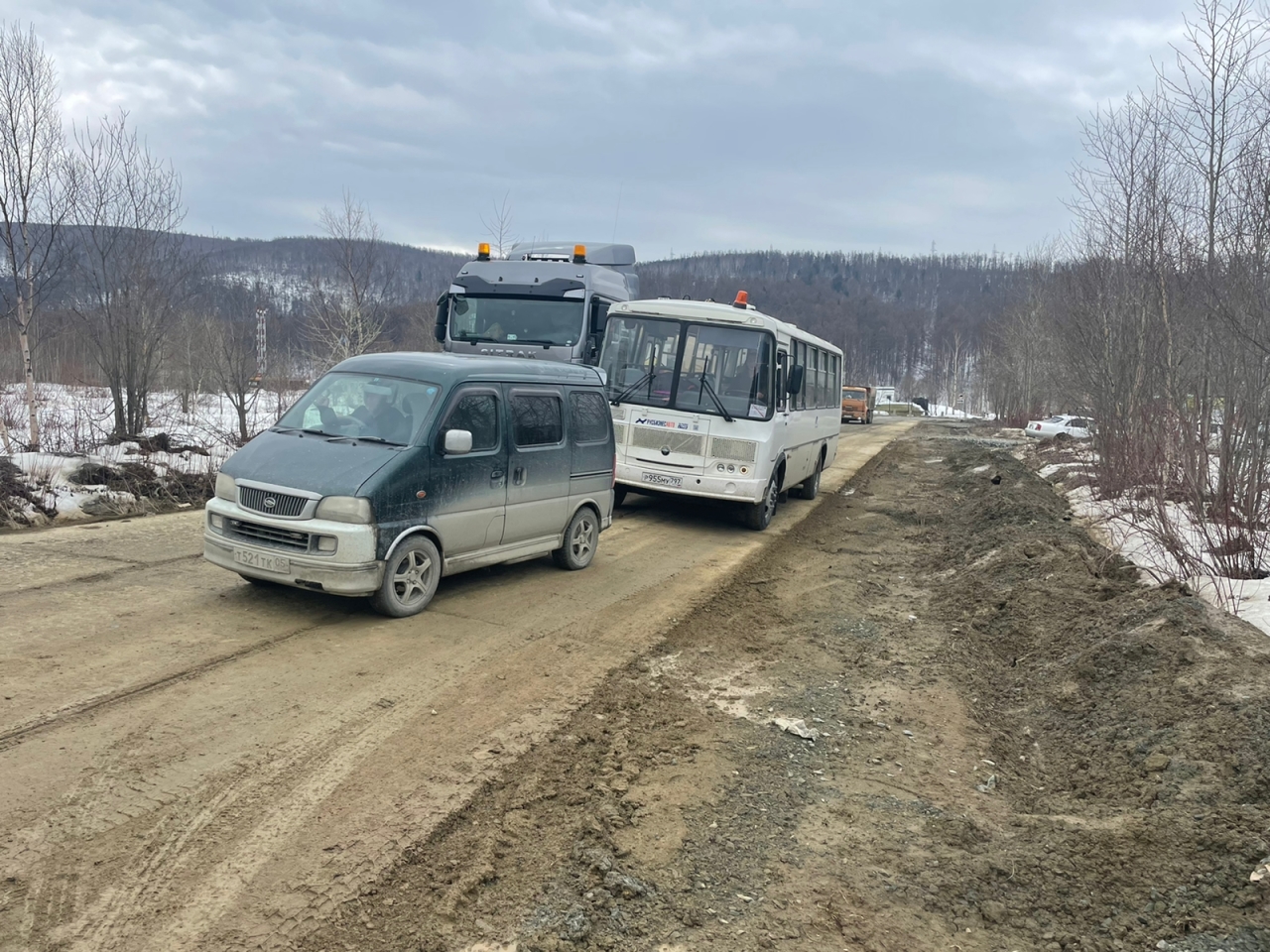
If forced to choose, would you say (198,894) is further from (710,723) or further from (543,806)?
(710,723)

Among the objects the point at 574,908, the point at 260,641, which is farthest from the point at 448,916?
the point at 260,641

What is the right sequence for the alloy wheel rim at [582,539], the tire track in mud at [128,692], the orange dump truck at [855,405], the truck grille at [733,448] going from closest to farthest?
the tire track in mud at [128,692] → the alloy wheel rim at [582,539] → the truck grille at [733,448] → the orange dump truck at [855,405]

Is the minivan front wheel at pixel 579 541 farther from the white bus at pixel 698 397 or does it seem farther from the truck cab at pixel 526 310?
the truck cab at pixel 526 310

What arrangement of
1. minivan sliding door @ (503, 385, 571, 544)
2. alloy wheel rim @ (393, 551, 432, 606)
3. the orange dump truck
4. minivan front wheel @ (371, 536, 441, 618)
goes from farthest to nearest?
the orange dump truck, minivan sliding door @ (503, 385, 571, 544), alloy wheel rim @ (393, 551, 432, 606), minivan front wheel @ (371, 536, 441, 618)

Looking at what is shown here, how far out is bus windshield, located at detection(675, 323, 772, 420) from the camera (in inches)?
462

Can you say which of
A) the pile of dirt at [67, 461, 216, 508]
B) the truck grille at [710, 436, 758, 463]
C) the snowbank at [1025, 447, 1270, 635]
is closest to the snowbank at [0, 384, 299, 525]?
the pile of dirt at [67, 461, 216, 508]

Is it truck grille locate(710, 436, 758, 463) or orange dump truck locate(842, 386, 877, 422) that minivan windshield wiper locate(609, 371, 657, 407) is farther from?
orange dump truck locate(842, 386, 877, 422)

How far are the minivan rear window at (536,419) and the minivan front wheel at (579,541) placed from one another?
96cm

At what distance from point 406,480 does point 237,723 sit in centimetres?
237

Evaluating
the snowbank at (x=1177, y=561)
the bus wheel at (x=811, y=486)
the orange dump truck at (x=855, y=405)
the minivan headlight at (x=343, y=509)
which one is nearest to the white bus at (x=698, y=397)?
the bus wheel at (x=811, y=486)

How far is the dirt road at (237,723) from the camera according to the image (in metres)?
3.07

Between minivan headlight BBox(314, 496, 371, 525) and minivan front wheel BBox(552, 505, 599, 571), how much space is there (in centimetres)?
274

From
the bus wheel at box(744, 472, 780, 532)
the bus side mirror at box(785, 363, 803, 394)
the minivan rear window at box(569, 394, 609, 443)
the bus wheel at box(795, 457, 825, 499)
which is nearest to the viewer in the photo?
the minivan rear window at box(569, 394, 609, 443)

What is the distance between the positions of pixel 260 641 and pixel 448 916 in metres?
3.38
